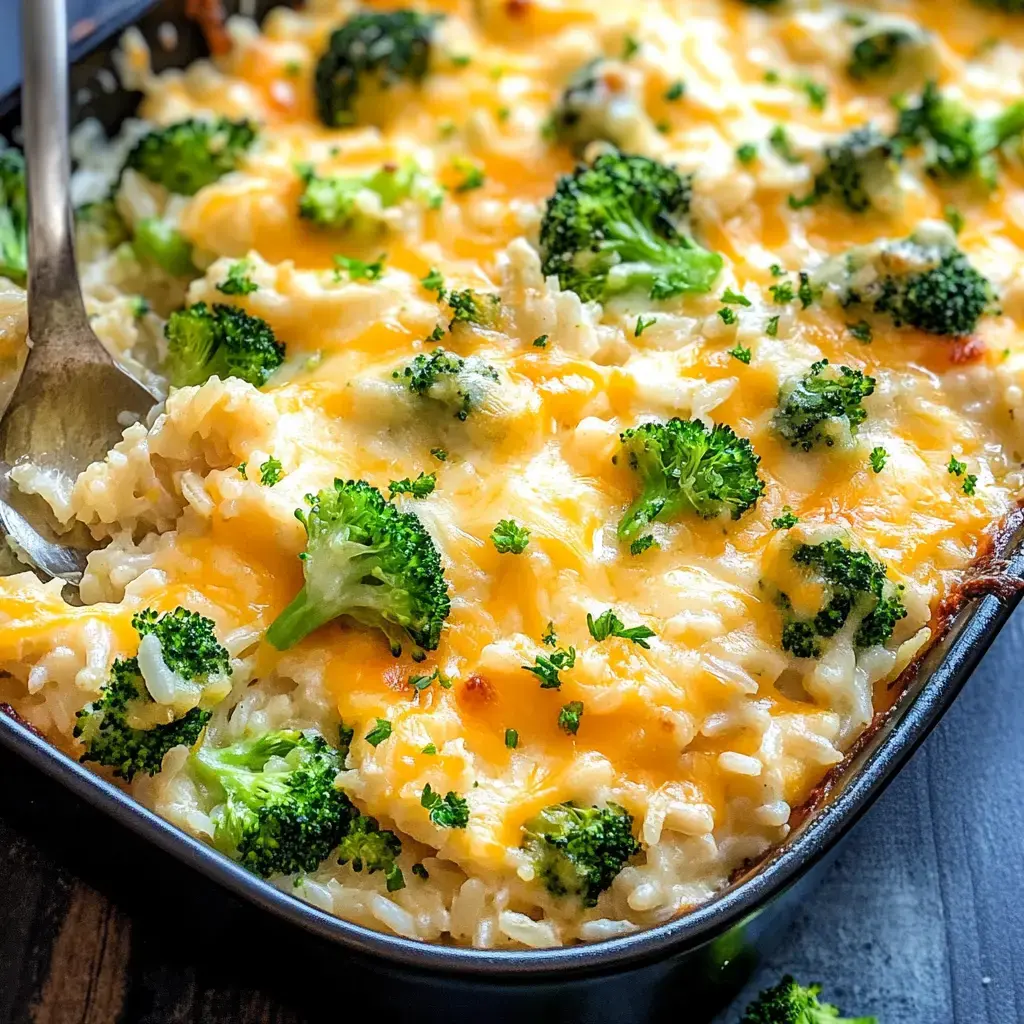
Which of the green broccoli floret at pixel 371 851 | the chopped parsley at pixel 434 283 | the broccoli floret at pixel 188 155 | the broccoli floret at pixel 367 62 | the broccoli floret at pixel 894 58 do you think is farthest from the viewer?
the broccoli floret at pixel 894 58

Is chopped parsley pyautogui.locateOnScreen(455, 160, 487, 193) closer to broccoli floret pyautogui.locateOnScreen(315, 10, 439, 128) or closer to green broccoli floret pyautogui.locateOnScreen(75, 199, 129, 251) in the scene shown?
broccoli floret pyautogui.locateOnScreen(315, 10, 439, 128)

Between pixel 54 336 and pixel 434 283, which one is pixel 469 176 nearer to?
pixel 434 283

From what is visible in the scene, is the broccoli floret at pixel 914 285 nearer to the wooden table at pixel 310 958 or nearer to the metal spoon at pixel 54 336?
the wooden table at pixel 310 958

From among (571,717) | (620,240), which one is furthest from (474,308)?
(571,717)

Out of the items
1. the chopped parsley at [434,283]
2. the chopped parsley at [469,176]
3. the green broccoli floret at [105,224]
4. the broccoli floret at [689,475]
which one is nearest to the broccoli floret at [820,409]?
the broccoli floret at [689,475]

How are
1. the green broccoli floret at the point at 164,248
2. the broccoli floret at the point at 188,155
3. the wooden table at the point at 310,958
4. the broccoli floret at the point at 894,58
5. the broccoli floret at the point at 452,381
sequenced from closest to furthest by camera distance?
Result: the wooden table at the point at 310,958, the broccoli floret at the point at 452,381, the green broccoli floret at the point at 164,248, the broccoli floret at the point at 188,155, the broccoli floret at the point at 894,58

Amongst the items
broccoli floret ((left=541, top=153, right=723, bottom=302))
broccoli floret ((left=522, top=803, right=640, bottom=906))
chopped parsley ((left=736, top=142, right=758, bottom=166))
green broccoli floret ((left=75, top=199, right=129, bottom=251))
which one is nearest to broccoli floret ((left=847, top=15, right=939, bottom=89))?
chopped parsley ((left=736, top=142, right=758, bottom=166))

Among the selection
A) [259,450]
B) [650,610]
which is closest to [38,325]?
[259,450]

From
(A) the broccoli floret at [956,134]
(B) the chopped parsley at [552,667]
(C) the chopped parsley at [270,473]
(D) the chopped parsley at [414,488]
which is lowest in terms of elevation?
(B) the chopped parsley at [552,667]
